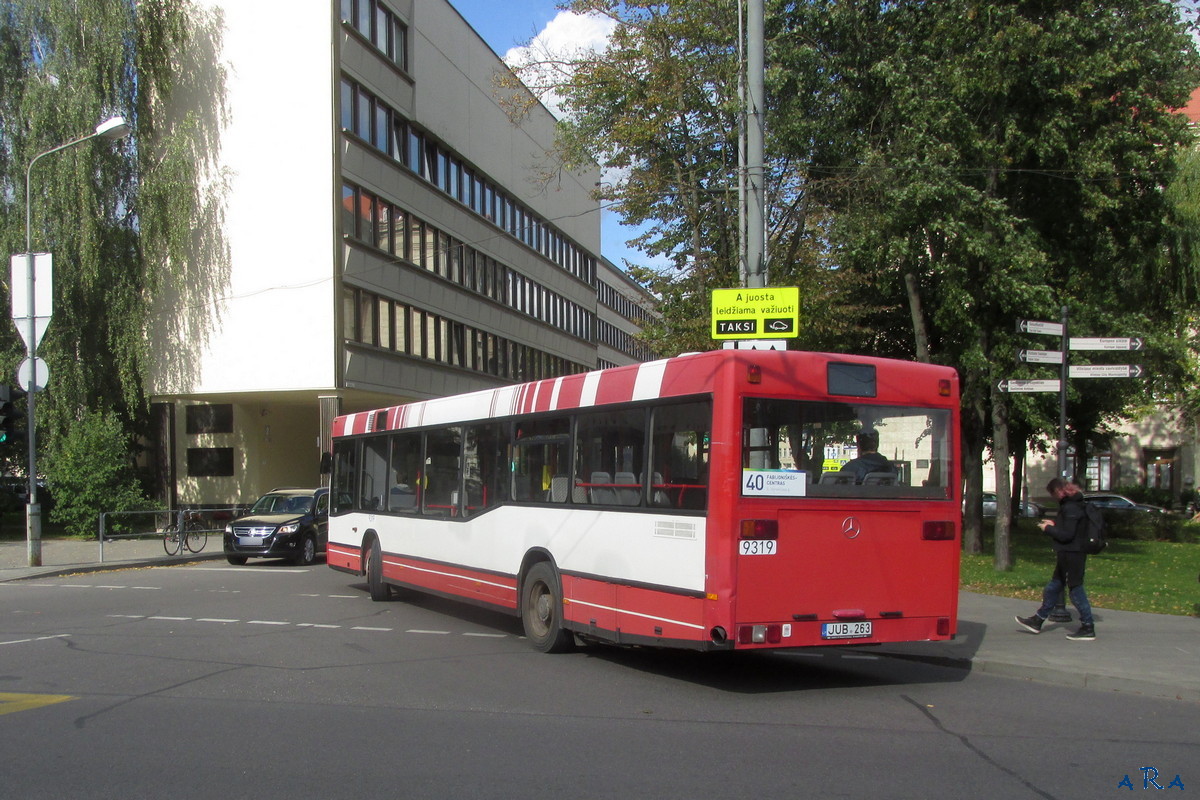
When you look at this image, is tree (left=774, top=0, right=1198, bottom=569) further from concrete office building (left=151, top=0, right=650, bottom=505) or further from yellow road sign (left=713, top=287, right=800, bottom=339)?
concrete office building (left=151, top=0, right=650, bottom=505)

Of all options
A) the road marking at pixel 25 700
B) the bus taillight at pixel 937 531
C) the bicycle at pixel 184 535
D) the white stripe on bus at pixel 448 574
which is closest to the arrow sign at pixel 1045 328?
the bus taillight at pixel 937 531

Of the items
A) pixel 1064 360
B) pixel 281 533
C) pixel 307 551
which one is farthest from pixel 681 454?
pixel 307 551

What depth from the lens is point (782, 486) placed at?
8242 mm

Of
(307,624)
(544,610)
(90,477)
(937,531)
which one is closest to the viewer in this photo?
(937,531)

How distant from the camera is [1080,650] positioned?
393 inches

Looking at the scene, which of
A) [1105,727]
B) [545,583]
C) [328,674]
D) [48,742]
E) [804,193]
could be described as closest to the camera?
[48,742]

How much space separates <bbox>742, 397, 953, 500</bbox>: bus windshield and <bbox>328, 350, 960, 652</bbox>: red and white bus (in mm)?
13

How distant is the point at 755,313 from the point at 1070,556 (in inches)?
162

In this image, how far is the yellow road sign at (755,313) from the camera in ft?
39.5

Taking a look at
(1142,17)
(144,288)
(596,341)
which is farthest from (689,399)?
(596,341)

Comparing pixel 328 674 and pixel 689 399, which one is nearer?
pixel 689 399

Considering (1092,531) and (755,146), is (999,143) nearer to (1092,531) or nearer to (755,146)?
(755,146)

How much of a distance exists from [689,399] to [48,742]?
498 centimetres

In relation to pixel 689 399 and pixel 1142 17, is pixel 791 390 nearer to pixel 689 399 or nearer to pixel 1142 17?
pixel 689 399
